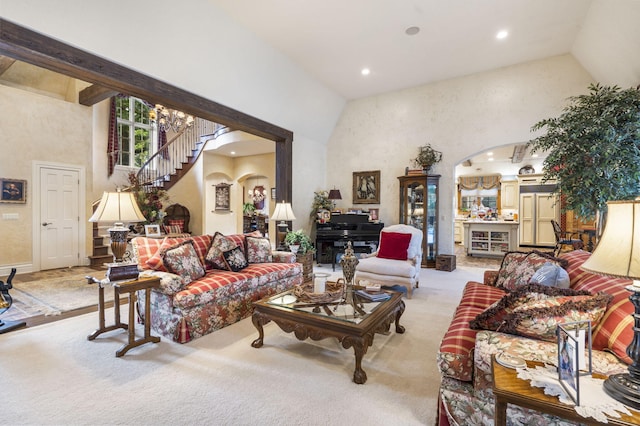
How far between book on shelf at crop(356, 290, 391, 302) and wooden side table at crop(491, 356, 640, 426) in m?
1.51

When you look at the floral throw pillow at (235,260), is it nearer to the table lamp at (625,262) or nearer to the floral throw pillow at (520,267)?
the floral throw pillow at (520,267)

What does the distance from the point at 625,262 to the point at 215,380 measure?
2391mm

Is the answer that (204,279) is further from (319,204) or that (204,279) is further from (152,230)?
(319,204)

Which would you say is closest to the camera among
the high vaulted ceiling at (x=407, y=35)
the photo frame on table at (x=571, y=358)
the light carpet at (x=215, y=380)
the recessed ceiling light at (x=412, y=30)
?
the photo frame on table at (x=571, y=358)

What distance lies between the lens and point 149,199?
25.2ft

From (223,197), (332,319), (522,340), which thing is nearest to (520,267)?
(522,340)

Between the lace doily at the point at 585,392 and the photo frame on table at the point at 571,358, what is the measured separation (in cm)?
2

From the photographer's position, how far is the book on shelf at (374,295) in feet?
9.14

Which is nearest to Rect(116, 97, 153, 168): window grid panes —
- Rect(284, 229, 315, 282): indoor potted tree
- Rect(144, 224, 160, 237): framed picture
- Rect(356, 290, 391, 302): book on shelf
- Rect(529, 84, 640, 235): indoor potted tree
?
Rect(144, 224, 160, 237): framed picture

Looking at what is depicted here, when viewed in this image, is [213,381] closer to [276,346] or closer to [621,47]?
[276,346]

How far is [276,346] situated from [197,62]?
12.1 feet

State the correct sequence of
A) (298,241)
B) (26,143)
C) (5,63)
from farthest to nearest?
(26,143) → (5,63) → (298,241)

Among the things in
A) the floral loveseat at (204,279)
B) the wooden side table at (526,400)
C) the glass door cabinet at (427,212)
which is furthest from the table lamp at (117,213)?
the glass door cabinet at (427,212)

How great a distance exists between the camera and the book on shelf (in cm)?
279
